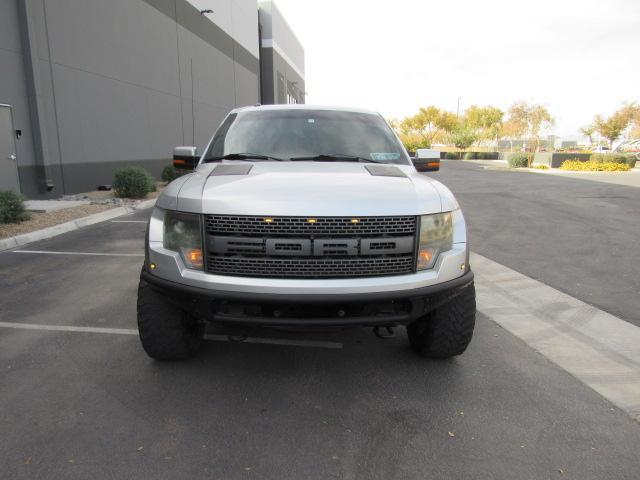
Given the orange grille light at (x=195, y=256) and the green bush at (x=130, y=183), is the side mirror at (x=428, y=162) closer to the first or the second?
the orange grille light at (x=195, y=256)

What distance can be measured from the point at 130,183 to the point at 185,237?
11261 millimetres

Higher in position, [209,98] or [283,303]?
[209,98]

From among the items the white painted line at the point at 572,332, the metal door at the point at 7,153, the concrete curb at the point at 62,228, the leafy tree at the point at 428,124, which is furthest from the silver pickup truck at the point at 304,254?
the leafy tree at the point at 428,124

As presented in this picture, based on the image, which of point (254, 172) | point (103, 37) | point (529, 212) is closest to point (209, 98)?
point (103, 37)

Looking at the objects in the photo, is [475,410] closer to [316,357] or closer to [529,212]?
[316,357]

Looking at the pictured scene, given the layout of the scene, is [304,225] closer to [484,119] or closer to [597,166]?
[597,166]

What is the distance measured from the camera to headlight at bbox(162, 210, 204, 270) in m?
2.88

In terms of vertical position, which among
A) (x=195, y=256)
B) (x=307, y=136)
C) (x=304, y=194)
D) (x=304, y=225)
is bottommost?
(x=195, y=256)

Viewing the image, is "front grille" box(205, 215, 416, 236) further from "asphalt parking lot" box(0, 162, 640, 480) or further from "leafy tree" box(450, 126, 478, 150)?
"leafy tree" box(450, 126, 478, 150)

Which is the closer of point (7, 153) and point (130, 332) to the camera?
point (130, 332)

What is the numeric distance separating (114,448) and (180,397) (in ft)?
1.85

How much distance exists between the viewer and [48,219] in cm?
937

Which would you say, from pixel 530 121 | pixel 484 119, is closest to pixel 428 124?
pixel 484 119

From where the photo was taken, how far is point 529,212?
11547 mm
